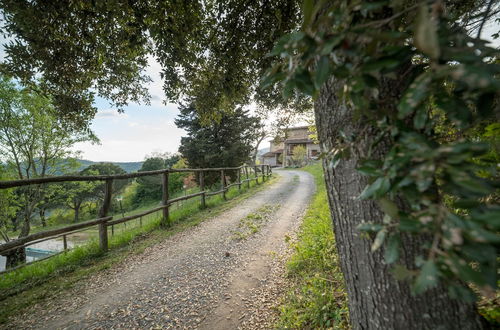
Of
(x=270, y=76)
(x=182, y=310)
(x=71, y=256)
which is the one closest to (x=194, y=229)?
(x=71, y=256)

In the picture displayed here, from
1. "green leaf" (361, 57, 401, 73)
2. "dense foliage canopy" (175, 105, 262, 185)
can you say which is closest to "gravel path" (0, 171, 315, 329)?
"green leaf" (361, 57, 401, 73)

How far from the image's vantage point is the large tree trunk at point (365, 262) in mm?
971

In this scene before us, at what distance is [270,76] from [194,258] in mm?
3838

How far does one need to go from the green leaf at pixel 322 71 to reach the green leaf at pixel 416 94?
205mm

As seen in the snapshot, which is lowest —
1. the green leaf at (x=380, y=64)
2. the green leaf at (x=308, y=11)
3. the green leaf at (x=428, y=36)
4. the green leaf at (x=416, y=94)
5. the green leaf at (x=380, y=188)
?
the green leaf at (x=380, y=188)

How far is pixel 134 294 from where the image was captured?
2881mm

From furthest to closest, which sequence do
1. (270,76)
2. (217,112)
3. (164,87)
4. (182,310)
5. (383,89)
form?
(217,112), (164,87), (182,310), (383,89), (270,76)

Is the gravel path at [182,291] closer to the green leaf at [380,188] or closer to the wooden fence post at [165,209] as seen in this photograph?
the wooden fence post at [165,209]

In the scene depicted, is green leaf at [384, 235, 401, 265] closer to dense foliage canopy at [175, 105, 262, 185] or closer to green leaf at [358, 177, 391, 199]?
green leaf at [358, 177, 391, 199]

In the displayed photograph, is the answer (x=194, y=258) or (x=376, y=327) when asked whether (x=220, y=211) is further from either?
(x=376, y=327)

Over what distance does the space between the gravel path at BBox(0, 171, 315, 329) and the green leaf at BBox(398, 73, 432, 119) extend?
2633 mm

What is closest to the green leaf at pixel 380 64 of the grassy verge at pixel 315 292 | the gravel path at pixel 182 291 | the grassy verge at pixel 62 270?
the grassy verge at pixel 315 292

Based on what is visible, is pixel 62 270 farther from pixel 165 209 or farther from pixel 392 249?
pixel 392 249

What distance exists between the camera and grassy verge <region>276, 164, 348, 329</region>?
215cm
